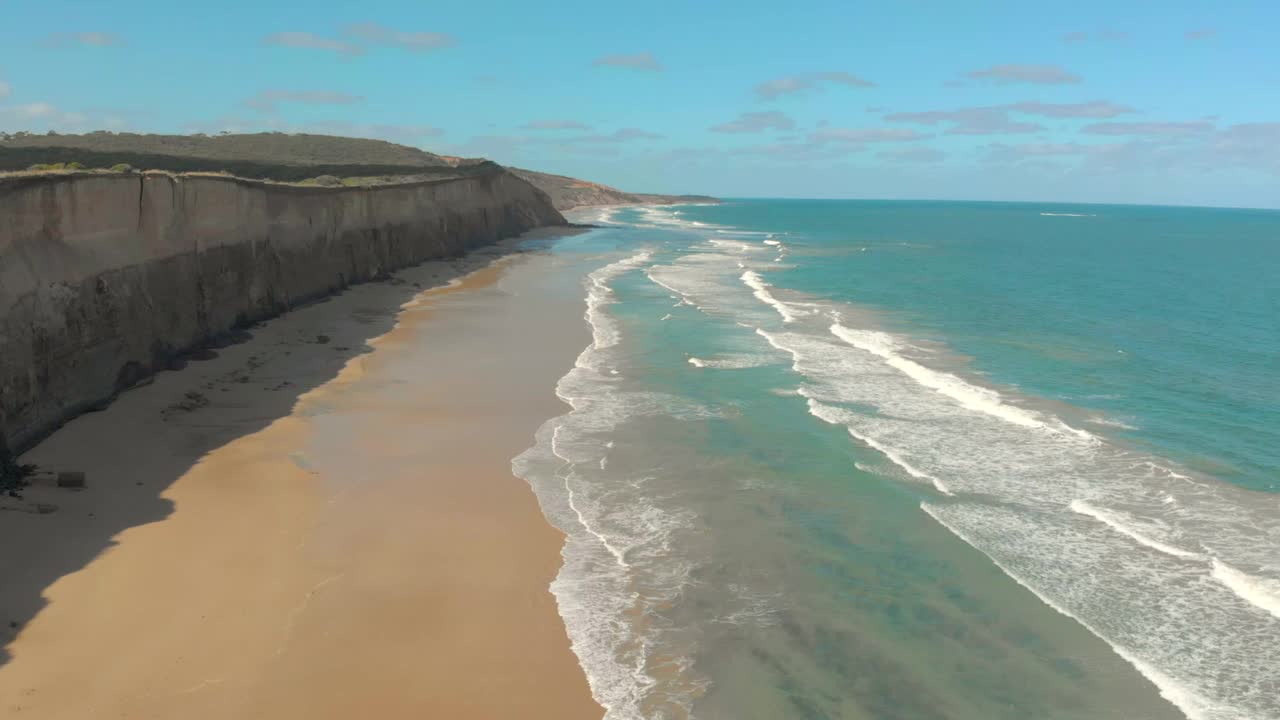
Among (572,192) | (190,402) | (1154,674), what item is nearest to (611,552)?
(1154,674)

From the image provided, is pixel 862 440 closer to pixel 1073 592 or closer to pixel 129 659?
pixel 1073 592

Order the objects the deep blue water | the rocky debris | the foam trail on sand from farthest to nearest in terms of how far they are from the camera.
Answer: the deep blue water → the rocky debris → the foam trail on sand

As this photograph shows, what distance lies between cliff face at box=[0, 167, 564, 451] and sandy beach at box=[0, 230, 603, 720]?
68 centimetres

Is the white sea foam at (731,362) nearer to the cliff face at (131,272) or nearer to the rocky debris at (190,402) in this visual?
the rocky debris at (190,402)

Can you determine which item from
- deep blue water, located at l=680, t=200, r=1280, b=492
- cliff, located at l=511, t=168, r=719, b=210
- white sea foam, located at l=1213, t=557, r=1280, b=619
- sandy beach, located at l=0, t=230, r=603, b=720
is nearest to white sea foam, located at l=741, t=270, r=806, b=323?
deep blue water, located at l=680, t=200, r=1280, b=492

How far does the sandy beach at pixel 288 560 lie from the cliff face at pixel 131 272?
679 mm

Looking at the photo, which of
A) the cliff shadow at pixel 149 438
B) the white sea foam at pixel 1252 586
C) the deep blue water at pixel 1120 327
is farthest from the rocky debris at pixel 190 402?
the deep blue water at pixel 1120 327

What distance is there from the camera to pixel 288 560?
390 inches

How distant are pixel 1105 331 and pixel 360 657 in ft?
85.8

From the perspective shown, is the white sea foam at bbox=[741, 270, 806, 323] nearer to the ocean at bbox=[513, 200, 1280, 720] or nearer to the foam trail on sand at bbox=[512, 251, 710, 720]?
the ocean at bbox=[513, 200, 1280, 720]

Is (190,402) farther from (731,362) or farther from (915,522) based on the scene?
(915,522)

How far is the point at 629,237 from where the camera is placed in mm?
71312

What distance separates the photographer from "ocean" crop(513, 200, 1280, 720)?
8.09 meters

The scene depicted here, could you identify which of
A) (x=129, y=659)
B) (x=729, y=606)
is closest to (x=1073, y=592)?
(x=729, y=606)
